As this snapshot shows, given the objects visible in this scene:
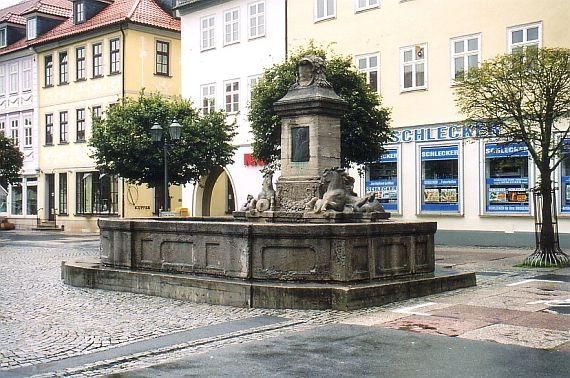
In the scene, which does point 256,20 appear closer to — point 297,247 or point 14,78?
point 14,78

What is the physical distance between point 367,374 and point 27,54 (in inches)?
1743

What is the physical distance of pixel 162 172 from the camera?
97.8 feet

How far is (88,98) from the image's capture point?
141 feet

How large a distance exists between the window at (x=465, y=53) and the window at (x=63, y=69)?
84.3 feet

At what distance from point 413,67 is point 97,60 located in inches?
822

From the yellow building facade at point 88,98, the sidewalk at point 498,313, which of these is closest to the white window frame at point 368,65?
the yellow building facade at point 88,98

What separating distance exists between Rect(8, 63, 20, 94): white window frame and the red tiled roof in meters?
4.04

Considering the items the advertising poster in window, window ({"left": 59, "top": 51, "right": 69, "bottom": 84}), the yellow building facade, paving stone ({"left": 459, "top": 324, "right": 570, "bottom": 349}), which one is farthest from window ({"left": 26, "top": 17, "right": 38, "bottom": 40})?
paving stone ({"left": 459, "top": 324, "right": 570, "bottom": 349})

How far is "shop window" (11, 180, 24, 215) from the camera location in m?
48.4

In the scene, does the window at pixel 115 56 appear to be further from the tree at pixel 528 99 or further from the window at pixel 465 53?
the tree at pixel 528 99

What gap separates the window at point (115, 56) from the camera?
40.9 m

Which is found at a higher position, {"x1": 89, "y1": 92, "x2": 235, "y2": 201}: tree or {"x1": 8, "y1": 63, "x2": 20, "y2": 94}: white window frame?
{"x1": 8, "y1": 63, "x2": 20, "y2": 94}: white window frame

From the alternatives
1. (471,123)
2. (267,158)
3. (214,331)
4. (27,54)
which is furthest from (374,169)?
(27,54)

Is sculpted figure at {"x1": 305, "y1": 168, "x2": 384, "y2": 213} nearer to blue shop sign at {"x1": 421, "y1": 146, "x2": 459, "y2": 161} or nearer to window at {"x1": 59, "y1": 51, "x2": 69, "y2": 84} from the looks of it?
blue shop sign at {"x1": 421, "y1": 146, "x2": 459, "y2": 161}
